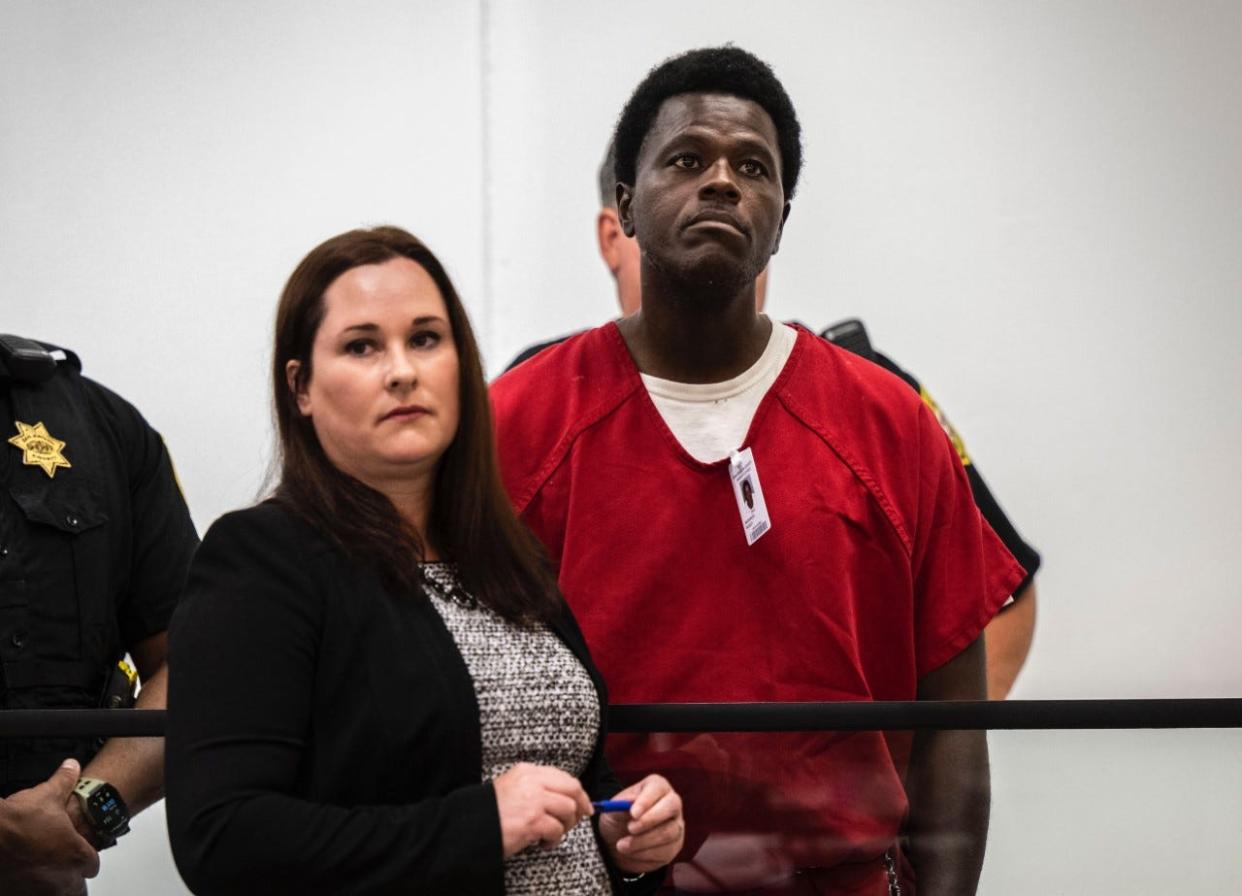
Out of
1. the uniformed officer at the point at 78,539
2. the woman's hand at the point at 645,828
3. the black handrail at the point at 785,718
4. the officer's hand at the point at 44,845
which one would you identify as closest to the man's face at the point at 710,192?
the black handrail at the point at 785,718

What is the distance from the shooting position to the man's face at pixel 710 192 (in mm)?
1716

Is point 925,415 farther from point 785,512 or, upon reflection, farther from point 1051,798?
point 1051,798

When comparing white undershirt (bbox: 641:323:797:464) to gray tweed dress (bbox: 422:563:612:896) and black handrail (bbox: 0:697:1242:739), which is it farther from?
gray tweed dress (bbox: 422:563:612:896)

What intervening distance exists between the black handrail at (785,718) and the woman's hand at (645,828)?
0.42 feet

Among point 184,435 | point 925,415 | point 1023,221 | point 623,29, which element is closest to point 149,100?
point 184,435

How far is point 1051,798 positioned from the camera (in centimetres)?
167

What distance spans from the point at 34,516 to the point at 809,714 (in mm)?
1015

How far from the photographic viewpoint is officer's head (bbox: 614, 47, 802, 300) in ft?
5.64

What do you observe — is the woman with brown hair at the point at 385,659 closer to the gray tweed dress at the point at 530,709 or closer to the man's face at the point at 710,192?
the gray tweed dress at the point at 530,709

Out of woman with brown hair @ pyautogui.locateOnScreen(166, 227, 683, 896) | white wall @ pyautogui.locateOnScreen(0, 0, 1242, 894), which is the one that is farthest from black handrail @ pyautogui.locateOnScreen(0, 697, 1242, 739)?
white wall @ pyautogui.locateOnScreen(0, 0, 1242, 894)

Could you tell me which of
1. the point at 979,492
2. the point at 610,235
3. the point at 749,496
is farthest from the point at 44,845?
the point at 610,235

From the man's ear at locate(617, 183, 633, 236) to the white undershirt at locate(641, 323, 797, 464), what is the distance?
204mm

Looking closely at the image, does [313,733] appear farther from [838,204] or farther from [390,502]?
[838,204]

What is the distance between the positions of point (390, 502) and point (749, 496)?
0.45m
